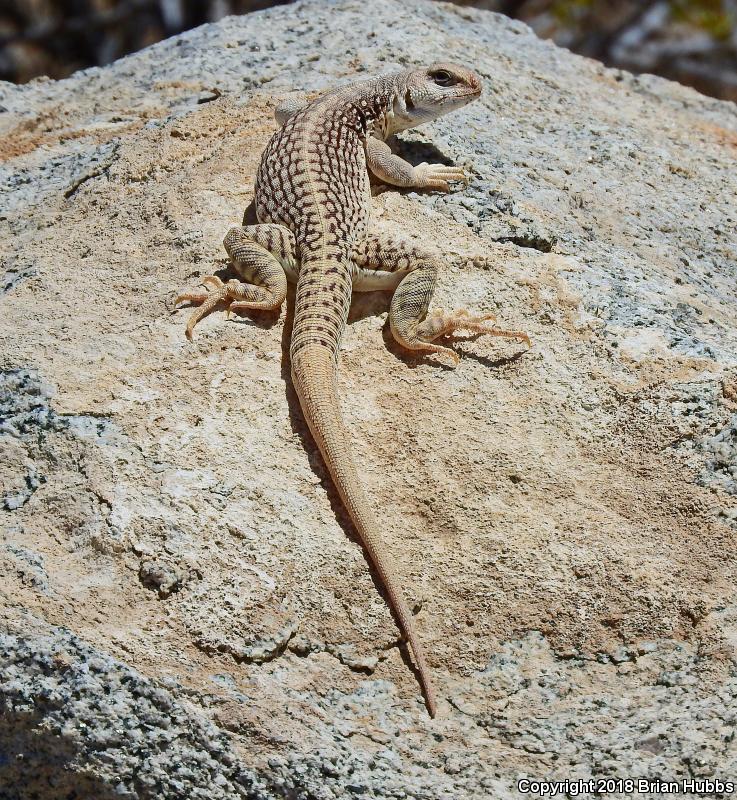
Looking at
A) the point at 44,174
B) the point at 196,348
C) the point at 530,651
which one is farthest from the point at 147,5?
the point at 530,651

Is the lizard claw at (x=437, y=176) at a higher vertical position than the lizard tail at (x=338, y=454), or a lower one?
higher

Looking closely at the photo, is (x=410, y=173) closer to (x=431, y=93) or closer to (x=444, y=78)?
(x=431, y=93)

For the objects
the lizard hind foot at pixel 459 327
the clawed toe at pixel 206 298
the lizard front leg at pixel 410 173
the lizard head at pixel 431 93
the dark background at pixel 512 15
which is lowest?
the dark background at pixel 512 15

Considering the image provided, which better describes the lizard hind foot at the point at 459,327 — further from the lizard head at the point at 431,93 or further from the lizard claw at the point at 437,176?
the lizard head at the point at 431,93

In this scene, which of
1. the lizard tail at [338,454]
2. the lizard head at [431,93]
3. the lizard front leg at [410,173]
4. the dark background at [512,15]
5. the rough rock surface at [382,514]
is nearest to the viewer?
the rough rock surface at [382,514]

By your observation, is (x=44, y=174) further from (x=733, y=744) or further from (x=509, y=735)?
(x=733, y=744)

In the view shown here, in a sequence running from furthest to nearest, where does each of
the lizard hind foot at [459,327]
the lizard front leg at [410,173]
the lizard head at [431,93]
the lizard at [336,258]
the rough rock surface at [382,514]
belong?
the lizard head at [431,93]
the lizard front leg at [410,173]
the lizard hind foot at [459,327]
the lizard at [336,258]
the rough rock surface at [382,514]

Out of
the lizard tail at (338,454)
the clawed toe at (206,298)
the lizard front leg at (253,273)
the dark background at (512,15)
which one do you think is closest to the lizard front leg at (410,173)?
the lizard front leg at (253,273)
